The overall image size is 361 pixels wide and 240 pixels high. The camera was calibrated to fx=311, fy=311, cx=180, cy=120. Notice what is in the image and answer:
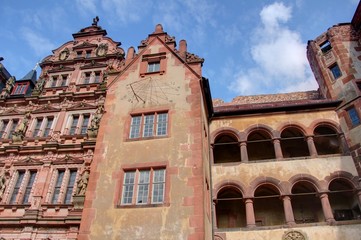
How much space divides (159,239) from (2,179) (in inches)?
483

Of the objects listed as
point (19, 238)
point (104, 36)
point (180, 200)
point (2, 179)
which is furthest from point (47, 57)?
point (180, 200)

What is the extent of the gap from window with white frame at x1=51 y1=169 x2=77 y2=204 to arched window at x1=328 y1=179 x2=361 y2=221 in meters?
16.4

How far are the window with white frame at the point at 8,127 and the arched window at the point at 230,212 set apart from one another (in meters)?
15.7

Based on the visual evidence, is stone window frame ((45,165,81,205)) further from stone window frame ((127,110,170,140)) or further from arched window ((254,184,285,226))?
arched window ((254,184,285,226))

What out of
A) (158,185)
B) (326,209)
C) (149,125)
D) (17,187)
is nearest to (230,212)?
(326,209)

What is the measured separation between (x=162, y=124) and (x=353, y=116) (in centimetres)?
1295

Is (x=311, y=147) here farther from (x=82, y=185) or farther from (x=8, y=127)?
(x=8, y=127)

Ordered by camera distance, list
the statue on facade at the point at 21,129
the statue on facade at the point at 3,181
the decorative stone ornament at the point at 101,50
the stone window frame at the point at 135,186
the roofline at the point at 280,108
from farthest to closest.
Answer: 1. the decorative stone ornament at the point at 101,50
2. the roofline at the point at 280,108
3. the statue on facade at the point at 21,129
4. the statue on facade at the point at 3,181
5. the stone window frame at the point at 135,186

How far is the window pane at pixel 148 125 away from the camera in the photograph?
17.1 metres

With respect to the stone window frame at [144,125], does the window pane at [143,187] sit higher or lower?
lower

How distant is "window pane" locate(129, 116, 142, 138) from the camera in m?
17.2

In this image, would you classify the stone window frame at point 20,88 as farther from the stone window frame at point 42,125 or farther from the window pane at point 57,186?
the window pane at point 57,186

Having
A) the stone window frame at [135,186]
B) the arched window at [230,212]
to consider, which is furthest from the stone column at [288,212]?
the stone window frame at [135,186]

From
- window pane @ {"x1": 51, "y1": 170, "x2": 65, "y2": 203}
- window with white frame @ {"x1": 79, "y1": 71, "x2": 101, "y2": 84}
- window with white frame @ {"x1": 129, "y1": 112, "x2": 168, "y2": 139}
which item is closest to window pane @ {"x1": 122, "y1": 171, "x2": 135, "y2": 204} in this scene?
window with white frame @ {"x1": 129, "y1": 112, "x2": 168, "y2": 139}
